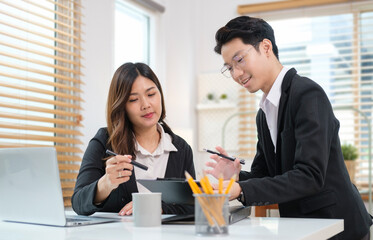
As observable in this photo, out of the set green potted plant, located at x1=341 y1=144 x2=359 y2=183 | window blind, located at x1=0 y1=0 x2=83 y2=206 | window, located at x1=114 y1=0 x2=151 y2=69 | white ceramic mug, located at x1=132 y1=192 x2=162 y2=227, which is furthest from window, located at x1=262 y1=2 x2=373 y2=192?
white ceramic mug, located at x1=132 y1=192 x2=162 y2=227

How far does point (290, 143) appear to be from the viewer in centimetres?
152

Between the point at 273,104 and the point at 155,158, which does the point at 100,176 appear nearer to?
the point at 155,158

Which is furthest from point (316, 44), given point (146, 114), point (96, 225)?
point (96, 225)

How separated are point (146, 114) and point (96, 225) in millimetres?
725

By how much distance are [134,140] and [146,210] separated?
742 millimetres

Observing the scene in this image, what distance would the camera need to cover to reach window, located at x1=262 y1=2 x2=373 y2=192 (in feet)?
13.7

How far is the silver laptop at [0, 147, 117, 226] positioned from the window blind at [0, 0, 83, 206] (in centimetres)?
137

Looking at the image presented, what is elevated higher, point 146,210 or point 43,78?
point 43,78

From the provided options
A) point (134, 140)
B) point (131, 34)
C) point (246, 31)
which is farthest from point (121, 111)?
point (131, 34)

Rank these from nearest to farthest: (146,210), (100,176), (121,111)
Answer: (146,210) → (100,176) → (121,111)

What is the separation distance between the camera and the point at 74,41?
3.38 metres

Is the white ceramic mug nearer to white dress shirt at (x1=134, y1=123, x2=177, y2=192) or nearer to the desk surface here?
the desk surface

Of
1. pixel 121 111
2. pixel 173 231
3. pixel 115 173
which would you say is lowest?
pixel 173 231

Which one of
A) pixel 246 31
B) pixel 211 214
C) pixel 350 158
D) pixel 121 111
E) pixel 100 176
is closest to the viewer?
pixel 211 214
